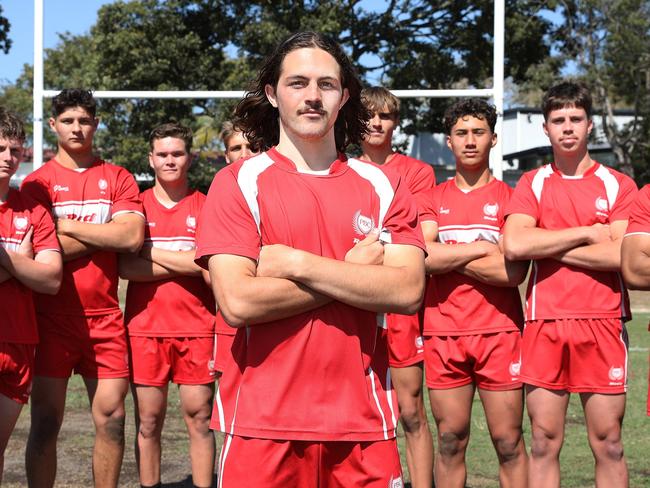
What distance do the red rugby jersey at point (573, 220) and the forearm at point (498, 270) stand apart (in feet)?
0.26

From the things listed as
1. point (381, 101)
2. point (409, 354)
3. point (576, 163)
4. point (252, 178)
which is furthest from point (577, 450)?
point (252, 178)

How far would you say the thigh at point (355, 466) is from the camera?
3.20m

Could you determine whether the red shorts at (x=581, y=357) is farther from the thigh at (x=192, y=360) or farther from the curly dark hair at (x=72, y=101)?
the curly dark hair at (x=72, y=101)

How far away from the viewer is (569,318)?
498 centimetres

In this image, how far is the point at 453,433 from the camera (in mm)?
5422

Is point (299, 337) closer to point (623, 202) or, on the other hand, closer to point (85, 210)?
point (623, 202)

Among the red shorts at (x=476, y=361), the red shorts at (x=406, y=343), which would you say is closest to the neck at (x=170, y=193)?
the red shorts at (x=406, y=343)

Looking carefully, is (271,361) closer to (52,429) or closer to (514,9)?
(52,429)

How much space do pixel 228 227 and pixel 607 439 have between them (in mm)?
2607

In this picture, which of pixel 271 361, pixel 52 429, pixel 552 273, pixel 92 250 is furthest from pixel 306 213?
pixel 52 429

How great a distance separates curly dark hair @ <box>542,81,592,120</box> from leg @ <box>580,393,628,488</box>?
1.54m

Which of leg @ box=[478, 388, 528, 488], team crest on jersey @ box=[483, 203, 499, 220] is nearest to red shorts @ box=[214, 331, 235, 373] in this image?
leg @ box=[478, 388, 528, 488]

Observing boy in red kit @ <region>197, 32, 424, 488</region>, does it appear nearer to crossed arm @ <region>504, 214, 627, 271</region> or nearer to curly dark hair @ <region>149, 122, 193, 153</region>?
crossed arm @ <region>504, 214, 627, 271</region>

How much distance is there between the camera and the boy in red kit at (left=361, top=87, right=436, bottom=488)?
5.88m
